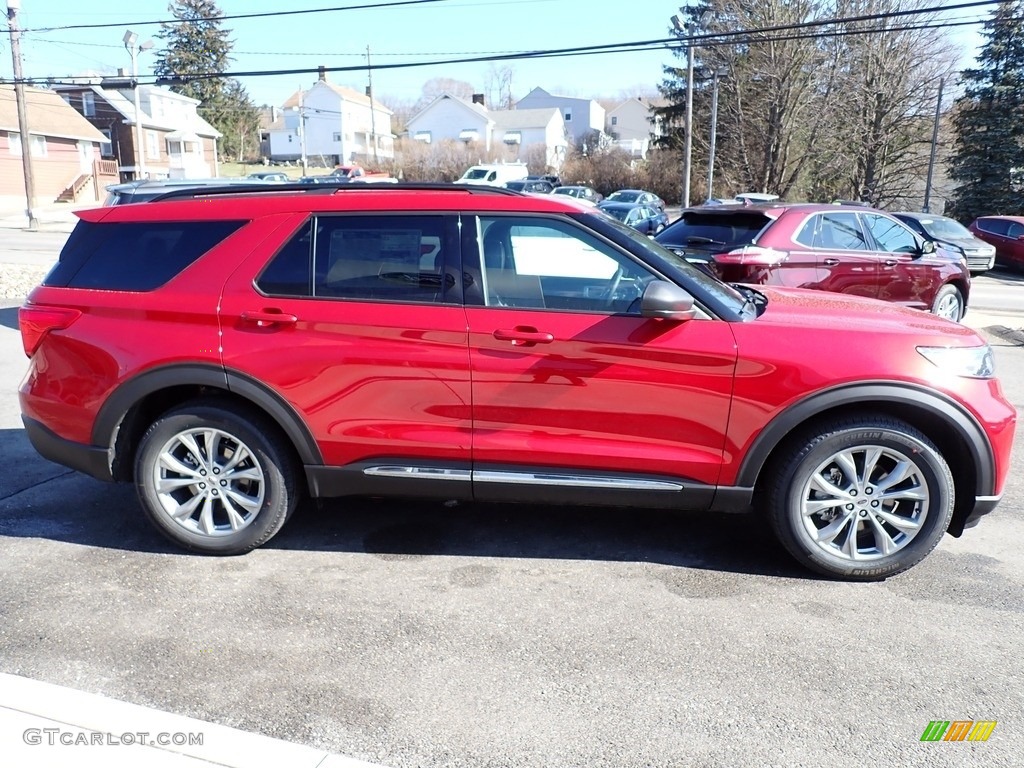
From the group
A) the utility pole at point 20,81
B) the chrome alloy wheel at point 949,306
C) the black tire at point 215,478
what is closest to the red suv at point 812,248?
the chrome alloy wheel at point 949,306

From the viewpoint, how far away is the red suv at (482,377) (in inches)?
151

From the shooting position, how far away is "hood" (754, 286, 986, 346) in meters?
3.89

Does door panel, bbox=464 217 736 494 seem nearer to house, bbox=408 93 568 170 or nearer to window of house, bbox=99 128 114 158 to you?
window of house, bbox=99 128 114 158

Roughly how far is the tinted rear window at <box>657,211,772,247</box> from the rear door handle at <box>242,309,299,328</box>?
17.4ft

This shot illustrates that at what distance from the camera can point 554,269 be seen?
13.3 ft

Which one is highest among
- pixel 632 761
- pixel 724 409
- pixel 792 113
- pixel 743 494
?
pixel 792 113

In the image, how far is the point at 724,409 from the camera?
12.6 ft

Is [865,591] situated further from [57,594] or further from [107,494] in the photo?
[107,494]

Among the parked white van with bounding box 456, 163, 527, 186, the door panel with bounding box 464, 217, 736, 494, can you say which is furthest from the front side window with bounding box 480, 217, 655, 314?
the parked white van with bounding box 456, 163, 527, 186

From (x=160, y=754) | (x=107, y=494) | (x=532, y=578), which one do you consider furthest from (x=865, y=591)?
(x=107, y=494)

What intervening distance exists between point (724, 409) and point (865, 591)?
3.64 feet

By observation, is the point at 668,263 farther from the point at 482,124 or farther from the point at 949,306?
the point at 482,124

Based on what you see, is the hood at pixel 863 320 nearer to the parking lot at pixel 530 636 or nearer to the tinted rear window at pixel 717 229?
the parking lot at pixel 530 636

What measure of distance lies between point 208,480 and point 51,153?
48.9 m
